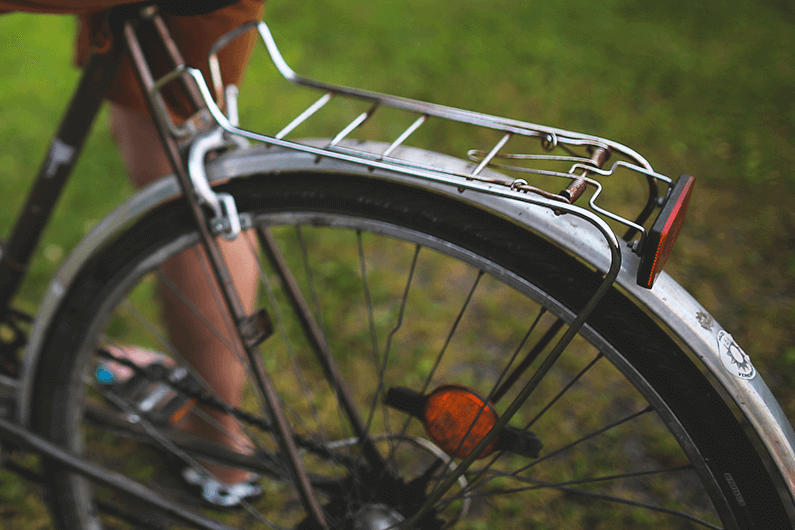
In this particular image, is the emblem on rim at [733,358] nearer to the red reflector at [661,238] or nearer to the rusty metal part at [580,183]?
the red reflector at [661,238]

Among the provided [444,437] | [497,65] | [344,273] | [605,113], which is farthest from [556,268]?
[497,65]

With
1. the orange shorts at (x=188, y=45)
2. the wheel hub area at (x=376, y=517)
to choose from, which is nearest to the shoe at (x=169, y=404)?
the wheel hub area at (x=376, y=517)

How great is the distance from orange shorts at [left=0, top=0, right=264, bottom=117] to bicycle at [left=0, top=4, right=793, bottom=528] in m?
0.10

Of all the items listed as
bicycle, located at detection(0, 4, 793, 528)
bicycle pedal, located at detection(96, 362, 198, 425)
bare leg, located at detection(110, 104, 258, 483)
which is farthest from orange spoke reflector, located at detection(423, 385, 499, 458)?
bicycle pedal, located at detection(96, 362, 198, 425)

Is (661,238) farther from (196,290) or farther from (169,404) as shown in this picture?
(169,404)

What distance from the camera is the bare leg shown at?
1.24 meters

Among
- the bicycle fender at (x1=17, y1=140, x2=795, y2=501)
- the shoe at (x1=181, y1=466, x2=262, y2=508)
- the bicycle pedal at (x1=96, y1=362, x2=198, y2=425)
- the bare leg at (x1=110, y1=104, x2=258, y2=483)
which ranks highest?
the bicycle fender at (x1=17, y1=140, x2=795, y2=501)

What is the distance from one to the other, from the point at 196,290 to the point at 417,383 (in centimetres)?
74

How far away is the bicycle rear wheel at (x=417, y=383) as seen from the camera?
71 cm

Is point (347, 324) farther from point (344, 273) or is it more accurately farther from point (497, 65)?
point (497, 65)

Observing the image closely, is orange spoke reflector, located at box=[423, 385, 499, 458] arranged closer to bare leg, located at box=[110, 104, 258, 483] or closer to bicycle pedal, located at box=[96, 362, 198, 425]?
bare leg, located at box=[110, 104, 258, 483]

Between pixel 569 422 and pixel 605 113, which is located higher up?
pixel 605 113

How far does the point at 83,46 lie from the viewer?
3.40ft

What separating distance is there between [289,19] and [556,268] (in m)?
3.23
